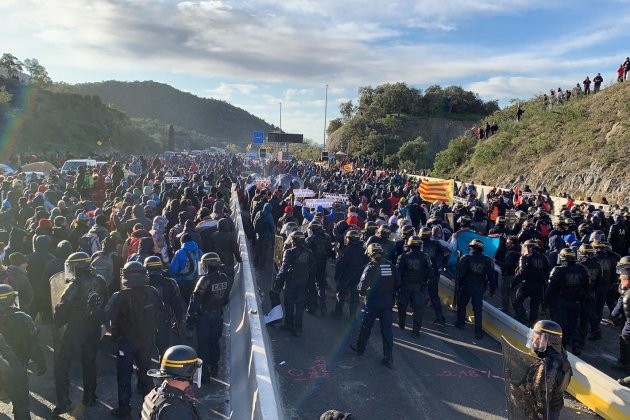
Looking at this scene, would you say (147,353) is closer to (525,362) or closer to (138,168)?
(525,362)

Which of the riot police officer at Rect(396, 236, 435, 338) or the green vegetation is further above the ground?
the green vegetation

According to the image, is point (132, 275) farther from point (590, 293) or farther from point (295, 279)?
point (590, 293)

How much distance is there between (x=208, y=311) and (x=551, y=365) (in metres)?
4.34

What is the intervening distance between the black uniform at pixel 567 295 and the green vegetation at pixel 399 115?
53.5 meters

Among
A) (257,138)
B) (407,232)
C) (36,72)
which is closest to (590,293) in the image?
(407,232)

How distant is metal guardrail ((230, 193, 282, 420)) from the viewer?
15.3ft

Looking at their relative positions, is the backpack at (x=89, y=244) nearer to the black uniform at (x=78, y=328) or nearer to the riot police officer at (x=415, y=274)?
the black uniform at (x=78, y=328)

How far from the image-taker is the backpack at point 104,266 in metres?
7.55

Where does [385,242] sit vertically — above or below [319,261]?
above

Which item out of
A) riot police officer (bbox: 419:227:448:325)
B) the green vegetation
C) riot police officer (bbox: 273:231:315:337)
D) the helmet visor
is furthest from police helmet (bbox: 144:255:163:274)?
the green vegetation

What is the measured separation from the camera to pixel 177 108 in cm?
18625

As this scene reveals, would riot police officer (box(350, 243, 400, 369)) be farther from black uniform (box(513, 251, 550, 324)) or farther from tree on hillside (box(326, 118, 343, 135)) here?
tree on hillside (box(326, 118, 343, 135))

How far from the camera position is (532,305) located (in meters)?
9.47

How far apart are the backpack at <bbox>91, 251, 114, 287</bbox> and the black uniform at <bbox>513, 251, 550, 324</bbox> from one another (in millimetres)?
7292
